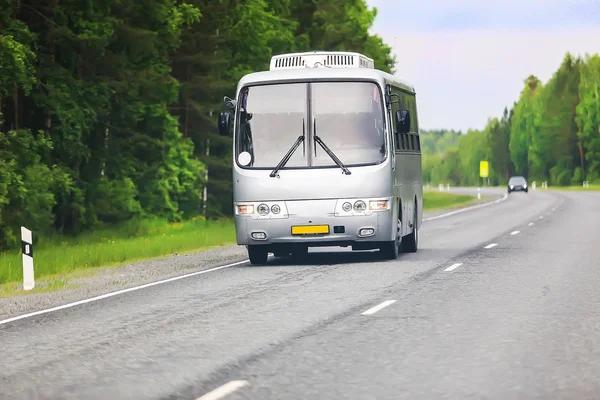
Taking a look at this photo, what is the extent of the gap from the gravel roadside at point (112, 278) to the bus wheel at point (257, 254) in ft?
2.16

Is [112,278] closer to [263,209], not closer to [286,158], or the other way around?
[263,209]

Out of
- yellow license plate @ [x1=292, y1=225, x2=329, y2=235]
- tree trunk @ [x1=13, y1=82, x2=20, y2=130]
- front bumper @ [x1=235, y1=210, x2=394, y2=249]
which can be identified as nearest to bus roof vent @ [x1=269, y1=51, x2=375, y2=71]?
front bumper @ [x1=235, y1=210, x2=394, y2=249]

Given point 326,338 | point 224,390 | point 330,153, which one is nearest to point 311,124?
point 330,153

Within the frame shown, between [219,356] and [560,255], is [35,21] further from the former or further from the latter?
[219,356]

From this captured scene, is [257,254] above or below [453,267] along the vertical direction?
above

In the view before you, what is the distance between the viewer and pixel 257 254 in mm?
20938

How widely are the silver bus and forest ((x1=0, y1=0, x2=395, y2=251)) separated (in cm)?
648

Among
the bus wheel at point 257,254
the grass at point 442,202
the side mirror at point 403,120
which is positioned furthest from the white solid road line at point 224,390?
the grass at point 442,202

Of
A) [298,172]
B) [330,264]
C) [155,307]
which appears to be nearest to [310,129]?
[298,172]

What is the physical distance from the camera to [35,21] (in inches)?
1250

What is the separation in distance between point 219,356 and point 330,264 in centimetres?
1059

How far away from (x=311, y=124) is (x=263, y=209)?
1572 millimetres

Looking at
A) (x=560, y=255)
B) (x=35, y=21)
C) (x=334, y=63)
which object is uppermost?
(x=35, y=21)

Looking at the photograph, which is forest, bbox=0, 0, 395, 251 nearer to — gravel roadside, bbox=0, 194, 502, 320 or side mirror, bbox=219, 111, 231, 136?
gravel roadside, bbox=0, 194, 502, 320
